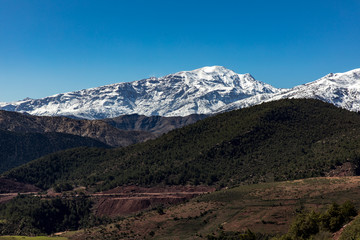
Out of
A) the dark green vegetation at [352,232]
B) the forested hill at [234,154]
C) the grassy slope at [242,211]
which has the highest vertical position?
the forested hill at [234,154]

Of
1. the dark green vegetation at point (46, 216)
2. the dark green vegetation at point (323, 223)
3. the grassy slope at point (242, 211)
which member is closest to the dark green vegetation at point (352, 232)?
the dark green vegetation at point (323, 223)

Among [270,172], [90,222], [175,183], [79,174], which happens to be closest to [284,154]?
[270,172]

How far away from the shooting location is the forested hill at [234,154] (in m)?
141

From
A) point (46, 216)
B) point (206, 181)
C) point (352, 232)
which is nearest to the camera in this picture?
point (352, 232)

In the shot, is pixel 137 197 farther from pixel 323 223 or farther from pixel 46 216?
pixel 323 223

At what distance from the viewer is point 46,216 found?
12925cm

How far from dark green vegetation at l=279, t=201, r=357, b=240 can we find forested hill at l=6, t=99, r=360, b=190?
57414 mm

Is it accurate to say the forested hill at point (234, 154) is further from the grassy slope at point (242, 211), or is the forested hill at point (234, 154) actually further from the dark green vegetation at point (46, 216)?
the grassy slope at point (242, 211)

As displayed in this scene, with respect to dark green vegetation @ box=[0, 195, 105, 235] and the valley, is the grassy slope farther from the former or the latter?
dark green vegetation @ box=[0, 195, 105, 235]

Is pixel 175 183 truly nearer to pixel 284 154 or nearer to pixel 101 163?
pixel 284 154

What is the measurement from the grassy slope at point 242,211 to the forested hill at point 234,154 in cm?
2140

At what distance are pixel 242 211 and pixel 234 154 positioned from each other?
2274 inches

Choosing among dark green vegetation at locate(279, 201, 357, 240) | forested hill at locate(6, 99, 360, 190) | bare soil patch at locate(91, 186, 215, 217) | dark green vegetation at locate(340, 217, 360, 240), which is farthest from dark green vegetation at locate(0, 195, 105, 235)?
dark green vegetation at locate(340, 217, 360, 240)

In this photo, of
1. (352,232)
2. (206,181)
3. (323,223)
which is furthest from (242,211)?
(352,232)
